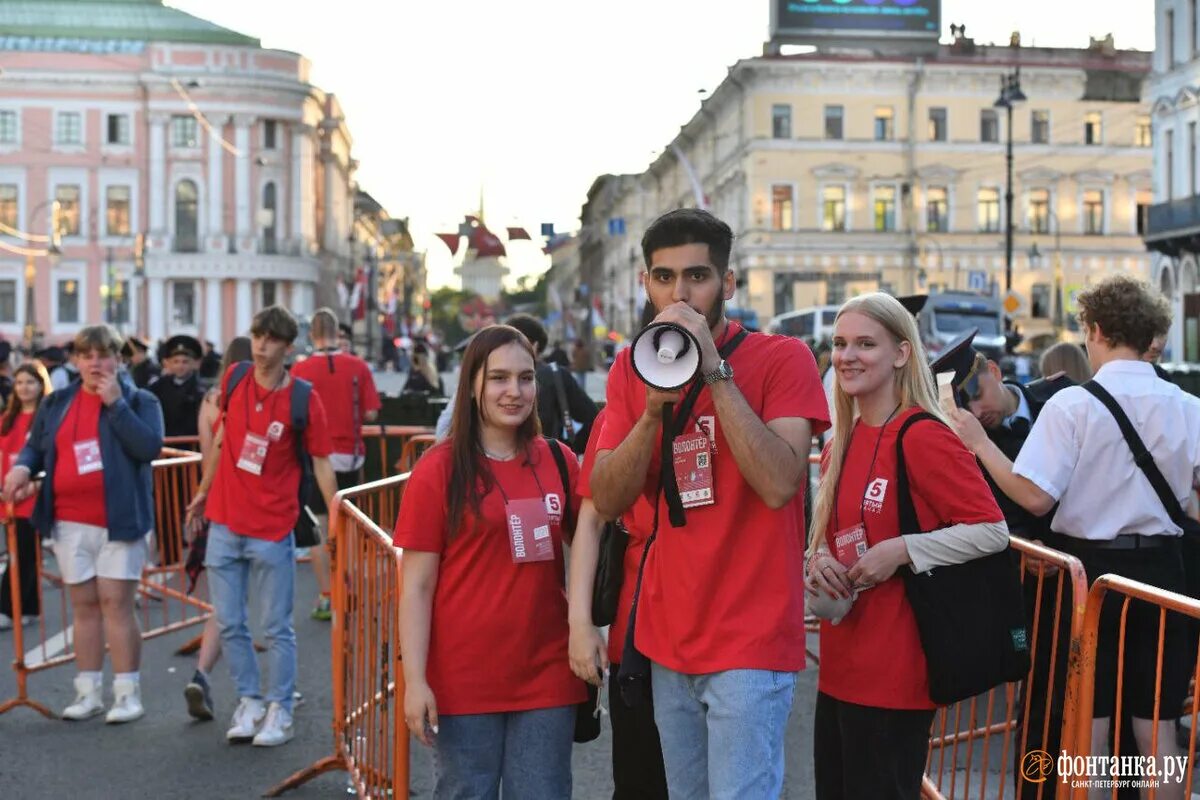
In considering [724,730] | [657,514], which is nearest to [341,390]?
[657,514]

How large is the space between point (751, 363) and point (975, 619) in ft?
3.00

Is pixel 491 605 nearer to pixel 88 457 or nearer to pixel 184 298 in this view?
pixel 88 457

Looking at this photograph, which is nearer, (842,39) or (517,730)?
(517,730)

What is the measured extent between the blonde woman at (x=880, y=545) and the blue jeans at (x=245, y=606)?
352 cm

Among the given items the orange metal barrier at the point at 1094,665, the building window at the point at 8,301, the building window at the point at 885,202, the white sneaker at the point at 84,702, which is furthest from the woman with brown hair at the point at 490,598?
the building window at the point at 8,301

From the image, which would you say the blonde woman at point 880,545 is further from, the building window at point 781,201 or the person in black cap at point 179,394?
the building window at point 781,201

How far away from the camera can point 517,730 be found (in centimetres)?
417

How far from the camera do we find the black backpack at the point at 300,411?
7.19 meters

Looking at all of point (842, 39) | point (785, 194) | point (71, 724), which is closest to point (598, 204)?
point (785, 194)

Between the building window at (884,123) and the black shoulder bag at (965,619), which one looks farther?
the building window at (884,123)

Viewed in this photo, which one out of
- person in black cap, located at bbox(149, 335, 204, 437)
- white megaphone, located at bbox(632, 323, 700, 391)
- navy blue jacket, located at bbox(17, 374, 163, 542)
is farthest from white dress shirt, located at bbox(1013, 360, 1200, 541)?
person in black cap, located at bbox(149, 335, 204, 437)

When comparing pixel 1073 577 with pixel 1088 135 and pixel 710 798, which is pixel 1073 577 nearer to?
pixel 710 798

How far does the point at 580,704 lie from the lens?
13.9 ft

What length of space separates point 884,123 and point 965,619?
64.2m
